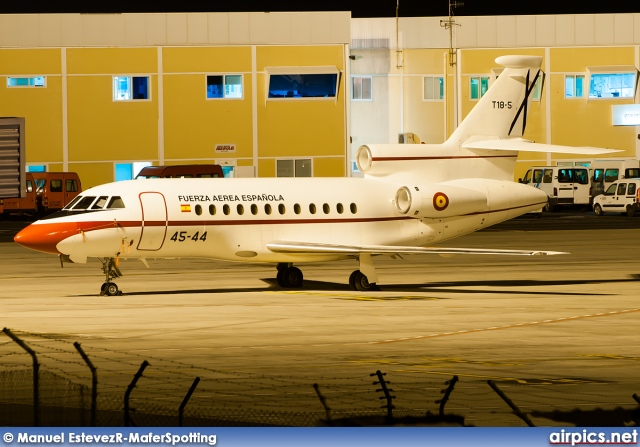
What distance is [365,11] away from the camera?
100312 millimetres

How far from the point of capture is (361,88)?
278 ft

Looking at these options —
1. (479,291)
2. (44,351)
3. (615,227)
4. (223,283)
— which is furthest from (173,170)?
(44,351)

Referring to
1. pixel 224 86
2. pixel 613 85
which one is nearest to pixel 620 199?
pixel 613 85

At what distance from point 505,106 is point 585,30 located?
50241 mm

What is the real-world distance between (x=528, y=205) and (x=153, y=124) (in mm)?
45088

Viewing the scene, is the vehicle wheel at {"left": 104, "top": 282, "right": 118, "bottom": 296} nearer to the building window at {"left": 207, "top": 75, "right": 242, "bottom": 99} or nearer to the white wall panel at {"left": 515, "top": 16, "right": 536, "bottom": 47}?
the building window at {"left": 207, "top": 75, "right": 242, "bottom": 99}

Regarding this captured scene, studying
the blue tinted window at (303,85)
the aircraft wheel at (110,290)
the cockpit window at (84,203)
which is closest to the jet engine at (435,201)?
the aircraft wheel at (110,290)

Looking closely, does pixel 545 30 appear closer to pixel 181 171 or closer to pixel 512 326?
pixel 181 171

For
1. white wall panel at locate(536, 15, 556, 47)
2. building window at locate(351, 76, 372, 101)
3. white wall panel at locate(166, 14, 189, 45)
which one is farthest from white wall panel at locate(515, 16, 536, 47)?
white wall panel at locate(166, 14, 189, 45)

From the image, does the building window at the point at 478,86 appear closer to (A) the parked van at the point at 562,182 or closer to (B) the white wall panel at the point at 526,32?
(B) the white wall panel at the point at 526,32

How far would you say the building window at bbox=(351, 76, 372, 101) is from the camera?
8450 centimetres

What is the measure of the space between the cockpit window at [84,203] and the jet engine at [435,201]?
761cm

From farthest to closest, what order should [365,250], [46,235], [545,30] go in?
[545,30] → [365,250] → [46,235]

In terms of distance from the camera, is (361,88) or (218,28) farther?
(361,88)
